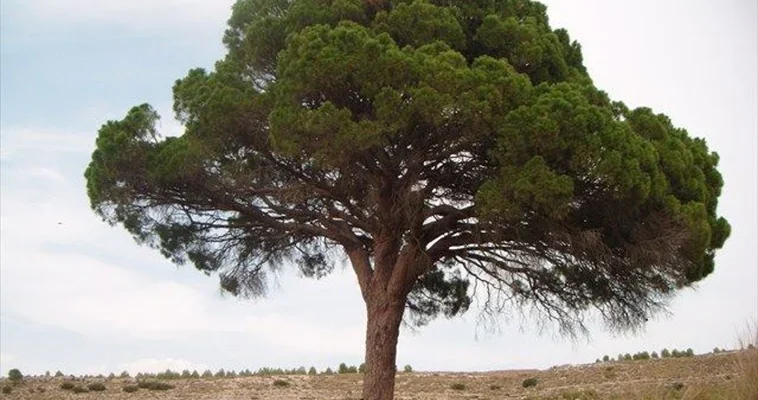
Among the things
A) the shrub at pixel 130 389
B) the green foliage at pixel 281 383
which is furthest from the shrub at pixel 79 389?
the green foliage at pixel 281 383

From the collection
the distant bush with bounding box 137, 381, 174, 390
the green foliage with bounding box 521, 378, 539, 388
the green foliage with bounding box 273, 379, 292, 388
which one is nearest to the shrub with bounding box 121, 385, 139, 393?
the distant bush with bounding box 137, 381, 174, 390

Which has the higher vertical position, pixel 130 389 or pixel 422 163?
pixel 422 163

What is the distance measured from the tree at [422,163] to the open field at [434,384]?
4.44 m

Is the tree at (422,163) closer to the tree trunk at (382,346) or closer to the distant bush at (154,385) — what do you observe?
the tree trunk at (382,346)

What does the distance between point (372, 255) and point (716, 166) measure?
23.5 ft

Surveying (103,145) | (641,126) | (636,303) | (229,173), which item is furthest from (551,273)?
(103,145)

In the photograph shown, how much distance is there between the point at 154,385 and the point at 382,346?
31.1 feet

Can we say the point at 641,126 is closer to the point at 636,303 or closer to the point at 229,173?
the point at 636,303

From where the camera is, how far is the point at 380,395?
16.9 metres

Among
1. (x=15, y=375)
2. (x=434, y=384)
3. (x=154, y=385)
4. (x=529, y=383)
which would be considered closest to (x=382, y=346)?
(x=154, y=385)

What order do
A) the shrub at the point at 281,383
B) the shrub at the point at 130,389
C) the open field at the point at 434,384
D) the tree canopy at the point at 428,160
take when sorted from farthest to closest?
the shrub at the point at 281,383 → the shrub at the point at 130,389 → the open field at the point at 434,384 → the tree canopy at the point at 428,160

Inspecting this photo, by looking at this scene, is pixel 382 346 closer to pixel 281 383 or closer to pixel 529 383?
pixel 281 383

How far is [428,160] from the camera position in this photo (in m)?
16.1

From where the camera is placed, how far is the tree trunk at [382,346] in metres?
16.9
